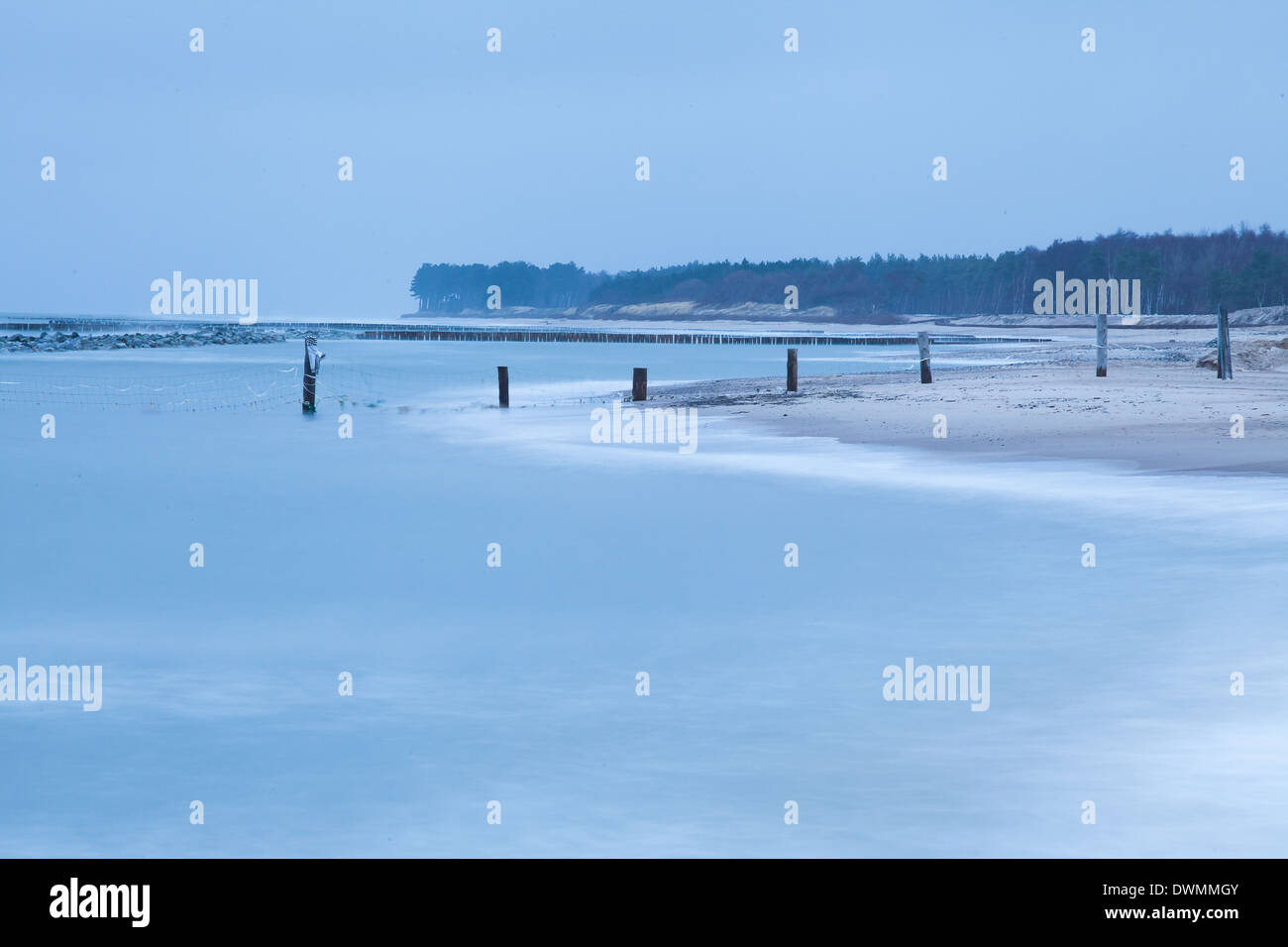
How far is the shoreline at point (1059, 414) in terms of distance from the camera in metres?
19.4

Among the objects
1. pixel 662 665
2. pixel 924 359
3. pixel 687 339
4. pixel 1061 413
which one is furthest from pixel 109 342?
pixel 662 665

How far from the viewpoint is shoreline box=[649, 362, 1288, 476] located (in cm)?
1942

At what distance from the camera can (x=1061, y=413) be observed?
976 inches

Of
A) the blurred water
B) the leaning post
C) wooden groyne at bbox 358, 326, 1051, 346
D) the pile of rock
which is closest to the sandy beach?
the leaning post

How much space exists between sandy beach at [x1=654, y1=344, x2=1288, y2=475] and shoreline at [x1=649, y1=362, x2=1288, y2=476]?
0.9 inches

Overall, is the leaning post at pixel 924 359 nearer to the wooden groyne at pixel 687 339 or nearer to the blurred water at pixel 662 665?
the blurred water at pixel 662 665

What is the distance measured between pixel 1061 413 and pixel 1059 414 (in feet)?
0.44

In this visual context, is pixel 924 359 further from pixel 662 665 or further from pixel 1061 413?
pixel 662 665

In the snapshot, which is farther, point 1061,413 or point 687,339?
point 687,339

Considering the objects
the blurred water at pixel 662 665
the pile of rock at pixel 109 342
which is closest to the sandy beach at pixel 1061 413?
the blurred water at pixel 662 665

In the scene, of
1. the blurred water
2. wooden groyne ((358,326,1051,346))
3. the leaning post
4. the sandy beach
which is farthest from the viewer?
wooden groyne ((358,326,1051,346))

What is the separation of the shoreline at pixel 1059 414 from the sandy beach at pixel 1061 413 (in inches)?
0.9

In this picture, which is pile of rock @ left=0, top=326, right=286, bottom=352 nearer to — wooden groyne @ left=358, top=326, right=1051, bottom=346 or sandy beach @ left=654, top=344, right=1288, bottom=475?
wooden groyne @ left=358, top=326, right=1051, bottom=346
